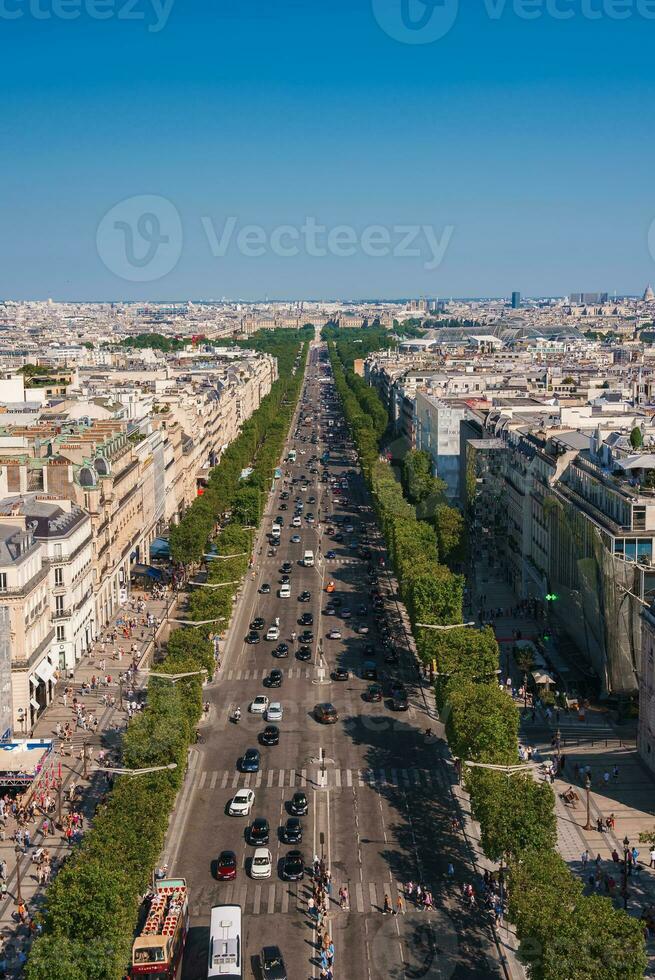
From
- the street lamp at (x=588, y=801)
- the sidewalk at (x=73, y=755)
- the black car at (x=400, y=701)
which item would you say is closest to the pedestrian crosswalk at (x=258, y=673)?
the sidewalk at (x=73, y=755)

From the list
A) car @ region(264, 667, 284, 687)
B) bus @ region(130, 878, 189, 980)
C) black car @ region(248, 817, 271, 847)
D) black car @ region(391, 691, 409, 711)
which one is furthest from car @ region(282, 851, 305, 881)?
car @ region(264, 667, 284, 687)

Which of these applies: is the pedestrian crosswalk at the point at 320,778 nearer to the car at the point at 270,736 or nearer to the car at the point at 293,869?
the car at the point at 270,736

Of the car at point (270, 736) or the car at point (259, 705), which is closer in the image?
the car at point (270, 736)

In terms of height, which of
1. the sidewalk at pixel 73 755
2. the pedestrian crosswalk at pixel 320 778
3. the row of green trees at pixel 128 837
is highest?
the row of green trees at pixel 128 837


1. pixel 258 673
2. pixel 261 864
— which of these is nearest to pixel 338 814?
pixel 261 864

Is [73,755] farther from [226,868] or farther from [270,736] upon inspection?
[226,868]

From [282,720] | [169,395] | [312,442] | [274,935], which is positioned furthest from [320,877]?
[312,442]
